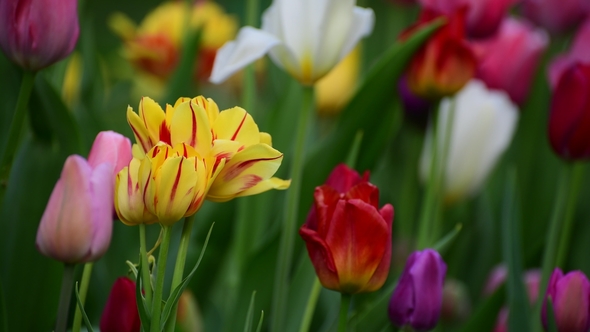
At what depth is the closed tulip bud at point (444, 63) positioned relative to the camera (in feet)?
1.85

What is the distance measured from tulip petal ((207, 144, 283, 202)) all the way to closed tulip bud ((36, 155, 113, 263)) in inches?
2.2

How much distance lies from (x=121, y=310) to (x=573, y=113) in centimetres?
37

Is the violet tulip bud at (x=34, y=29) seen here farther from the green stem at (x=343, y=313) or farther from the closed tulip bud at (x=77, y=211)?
the green stem at (x=343, y=313)

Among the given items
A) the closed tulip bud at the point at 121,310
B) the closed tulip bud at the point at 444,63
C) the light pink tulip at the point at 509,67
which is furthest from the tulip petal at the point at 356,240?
the light pink tulip at the point at 509,67

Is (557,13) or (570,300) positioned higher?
(557,13)

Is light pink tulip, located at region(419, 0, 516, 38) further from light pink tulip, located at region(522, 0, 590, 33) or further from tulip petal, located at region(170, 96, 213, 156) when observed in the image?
tulip petal, located at region(170, 96, 213, 156)

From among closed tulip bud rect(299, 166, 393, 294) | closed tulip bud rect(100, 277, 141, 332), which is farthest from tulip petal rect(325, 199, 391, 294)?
closed tulip bud rect(100, 277, 141, 332)

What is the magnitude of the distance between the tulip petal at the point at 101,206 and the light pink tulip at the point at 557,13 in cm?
71

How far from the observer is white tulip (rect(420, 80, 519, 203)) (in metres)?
0.71

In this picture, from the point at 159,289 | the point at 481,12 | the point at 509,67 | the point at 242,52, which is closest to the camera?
the point at 159,289

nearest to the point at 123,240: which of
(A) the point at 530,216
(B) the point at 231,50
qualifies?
(B) the point at 231,50

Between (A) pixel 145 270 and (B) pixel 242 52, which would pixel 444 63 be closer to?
(B) pixel 242 52

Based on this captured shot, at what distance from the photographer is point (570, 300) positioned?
16.5 inches

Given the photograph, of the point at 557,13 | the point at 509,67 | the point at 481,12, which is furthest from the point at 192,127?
the point at 557,13
